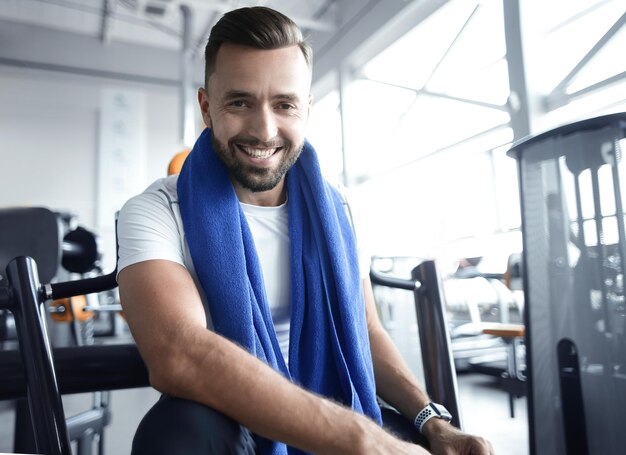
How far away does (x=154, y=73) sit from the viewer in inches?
268

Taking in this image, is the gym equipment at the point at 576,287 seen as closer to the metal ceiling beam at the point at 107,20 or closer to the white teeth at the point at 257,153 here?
the white teeth at the point at 257,153

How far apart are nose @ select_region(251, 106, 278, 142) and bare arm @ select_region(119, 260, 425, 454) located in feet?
1.38

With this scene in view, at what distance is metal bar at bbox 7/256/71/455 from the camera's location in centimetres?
84

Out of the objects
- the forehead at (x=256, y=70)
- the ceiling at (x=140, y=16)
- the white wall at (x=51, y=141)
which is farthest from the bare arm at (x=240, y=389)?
the white wall at (x=51, y=141)

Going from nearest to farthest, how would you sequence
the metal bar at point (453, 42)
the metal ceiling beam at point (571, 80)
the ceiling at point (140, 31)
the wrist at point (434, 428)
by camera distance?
the wrist at point (434, 428)
the metal ceiling beam at point (571, 80)
the metal bar at point (453, 42)
the ceiling at point (140, 31)

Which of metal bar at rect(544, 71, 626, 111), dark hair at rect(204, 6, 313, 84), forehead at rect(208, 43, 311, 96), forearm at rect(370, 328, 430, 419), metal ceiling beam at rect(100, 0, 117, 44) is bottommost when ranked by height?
forearm at rect(370, 328, 430, 419)

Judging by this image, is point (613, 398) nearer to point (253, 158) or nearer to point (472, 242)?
point (253, 158)

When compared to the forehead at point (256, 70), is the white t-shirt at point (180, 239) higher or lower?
lower

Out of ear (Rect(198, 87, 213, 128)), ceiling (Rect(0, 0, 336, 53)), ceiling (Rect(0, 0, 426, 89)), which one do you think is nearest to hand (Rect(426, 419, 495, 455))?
ear (Rect(198, 87, 213, 128))

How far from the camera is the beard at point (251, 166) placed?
108cm

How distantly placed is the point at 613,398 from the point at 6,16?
7.08 metres

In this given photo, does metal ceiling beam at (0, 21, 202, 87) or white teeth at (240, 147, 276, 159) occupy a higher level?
metal ceiling beam at (0, 21, 202, 87)

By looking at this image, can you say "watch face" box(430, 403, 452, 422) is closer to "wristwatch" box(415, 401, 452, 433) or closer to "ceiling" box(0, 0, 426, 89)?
"wristwatch" box(415, 401, 452, 433)

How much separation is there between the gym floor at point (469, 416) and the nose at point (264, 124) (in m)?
1.46
